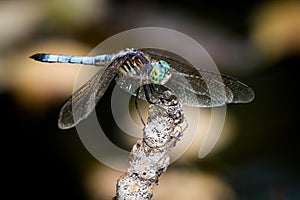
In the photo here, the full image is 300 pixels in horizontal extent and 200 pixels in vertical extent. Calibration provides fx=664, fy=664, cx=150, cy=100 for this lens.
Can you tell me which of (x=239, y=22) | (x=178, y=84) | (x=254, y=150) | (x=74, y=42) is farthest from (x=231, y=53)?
(x=178, y=84)

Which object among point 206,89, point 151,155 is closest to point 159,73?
point 206,89

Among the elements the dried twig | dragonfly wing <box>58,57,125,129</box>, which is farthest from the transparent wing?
the dried twig

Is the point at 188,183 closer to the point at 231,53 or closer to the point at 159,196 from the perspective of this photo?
the point at 159,196

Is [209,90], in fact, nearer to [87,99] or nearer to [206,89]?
[206,89]

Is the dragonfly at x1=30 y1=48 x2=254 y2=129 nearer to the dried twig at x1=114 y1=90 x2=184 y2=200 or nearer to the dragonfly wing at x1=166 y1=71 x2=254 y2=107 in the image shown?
the dragonfly wing at x1=166 y1=71 x2=254 y2=107

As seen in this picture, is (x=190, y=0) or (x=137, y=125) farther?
(x=190, y=0)

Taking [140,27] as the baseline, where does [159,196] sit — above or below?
below

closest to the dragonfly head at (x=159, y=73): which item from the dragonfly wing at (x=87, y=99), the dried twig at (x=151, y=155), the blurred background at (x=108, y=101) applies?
the dragonfly wing at (x=87, y=99)
